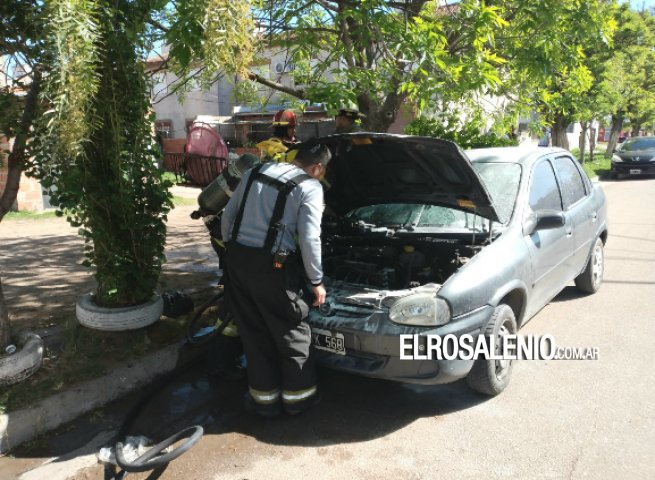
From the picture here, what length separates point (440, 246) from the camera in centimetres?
414

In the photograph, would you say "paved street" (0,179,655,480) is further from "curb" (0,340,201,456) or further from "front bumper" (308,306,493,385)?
"front bumper" (308,306,493,385)

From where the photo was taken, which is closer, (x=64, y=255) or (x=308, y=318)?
(x=308, y=318)

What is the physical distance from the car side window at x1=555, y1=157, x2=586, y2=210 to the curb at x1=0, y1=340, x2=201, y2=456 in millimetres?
3746

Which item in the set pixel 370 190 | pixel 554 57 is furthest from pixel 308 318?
pixel 554 57

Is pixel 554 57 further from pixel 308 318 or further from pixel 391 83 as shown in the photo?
pixel 308 318

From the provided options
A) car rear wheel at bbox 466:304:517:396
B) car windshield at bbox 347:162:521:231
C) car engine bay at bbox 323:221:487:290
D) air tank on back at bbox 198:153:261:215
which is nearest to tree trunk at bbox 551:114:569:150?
car windshield at bbox 347:162:521:231

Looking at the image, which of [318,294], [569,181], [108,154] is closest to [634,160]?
[569,181]

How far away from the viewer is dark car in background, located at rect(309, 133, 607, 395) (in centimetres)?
322

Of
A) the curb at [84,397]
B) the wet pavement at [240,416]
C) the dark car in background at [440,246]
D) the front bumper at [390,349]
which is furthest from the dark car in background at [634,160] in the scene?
the curb at [84,397]

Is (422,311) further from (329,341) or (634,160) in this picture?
(634,160)

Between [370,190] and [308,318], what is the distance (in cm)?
173

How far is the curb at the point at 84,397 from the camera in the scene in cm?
312

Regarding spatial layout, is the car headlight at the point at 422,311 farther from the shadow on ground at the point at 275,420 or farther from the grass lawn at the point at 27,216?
the grass lawn at the point at 27,216

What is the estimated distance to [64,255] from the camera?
7246 mm
